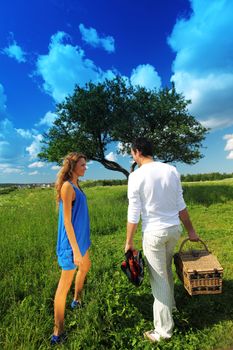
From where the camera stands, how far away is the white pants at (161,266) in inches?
164

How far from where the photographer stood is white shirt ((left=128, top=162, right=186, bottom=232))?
4.11m

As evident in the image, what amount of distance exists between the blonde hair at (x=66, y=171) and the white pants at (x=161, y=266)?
4.31 ft

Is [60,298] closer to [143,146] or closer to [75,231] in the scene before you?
[75,231]

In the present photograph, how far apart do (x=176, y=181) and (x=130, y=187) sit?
612 millimetres

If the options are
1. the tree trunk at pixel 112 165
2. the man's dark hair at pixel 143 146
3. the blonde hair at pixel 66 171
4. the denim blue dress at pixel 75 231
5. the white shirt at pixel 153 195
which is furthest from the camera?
the tree trunk at pixel 112 165

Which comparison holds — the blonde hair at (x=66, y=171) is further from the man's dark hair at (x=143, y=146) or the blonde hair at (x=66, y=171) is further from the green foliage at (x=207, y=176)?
the green foliage at (x=207, y=176)

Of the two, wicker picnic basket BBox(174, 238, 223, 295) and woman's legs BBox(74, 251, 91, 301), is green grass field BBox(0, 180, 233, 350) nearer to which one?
woman's legs BBox(74, 251, 91, 301)

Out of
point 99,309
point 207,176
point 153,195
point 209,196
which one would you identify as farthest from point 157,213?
point 207,176

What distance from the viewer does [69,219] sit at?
430 centimetres

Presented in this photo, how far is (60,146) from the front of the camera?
2320 centimetres

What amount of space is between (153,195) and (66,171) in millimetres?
1285

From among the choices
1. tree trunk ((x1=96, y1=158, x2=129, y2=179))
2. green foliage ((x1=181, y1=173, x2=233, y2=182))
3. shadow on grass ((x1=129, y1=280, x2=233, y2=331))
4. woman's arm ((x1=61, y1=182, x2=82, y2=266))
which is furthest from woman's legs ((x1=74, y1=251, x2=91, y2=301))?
green foliage ((x1=181, y1=173, x2=233, y2=182))

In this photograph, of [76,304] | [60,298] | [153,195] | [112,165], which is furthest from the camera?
[112,165]

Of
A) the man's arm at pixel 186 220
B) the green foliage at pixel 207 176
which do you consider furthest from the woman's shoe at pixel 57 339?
the green foliage at pixel 207 176
